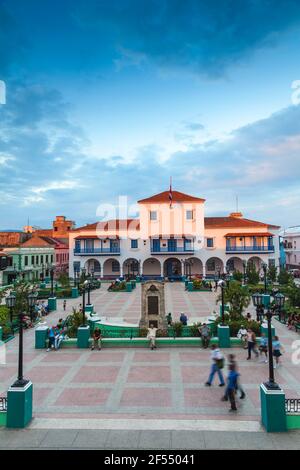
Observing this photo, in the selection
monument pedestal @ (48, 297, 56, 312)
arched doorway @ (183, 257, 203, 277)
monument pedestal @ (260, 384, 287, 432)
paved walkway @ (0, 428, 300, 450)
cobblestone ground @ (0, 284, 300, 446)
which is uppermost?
arched doorway @ (183, 257, 203, 277)

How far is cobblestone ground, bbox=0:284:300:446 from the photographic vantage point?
8898 mm

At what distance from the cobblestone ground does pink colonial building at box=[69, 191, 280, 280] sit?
31.8m

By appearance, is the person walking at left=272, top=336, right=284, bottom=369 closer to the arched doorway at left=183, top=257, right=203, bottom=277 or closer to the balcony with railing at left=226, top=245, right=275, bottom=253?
the balcony with railing at left=226, top=245, right=275, bottom=253

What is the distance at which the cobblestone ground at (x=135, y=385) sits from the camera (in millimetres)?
8898

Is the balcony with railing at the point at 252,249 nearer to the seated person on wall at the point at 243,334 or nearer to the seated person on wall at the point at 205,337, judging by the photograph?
the seated person on wall at the point at 243,334

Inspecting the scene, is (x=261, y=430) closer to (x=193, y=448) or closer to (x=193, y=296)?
(x=193, y=448)

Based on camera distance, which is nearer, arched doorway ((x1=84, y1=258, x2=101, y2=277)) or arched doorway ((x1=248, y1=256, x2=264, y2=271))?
arched doorway ((x1=248, y1=256, x2=264, y2=271))

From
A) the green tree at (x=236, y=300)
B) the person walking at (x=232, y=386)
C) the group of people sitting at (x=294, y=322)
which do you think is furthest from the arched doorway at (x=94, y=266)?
the person walking at (x=232, y=386)

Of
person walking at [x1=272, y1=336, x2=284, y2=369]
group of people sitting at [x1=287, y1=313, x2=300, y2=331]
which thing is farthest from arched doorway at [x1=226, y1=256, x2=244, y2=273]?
person walking at [x1=272, y1=336, x2=284, y2=369]

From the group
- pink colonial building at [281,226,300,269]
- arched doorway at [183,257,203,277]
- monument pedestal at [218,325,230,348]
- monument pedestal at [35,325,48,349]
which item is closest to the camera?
monument pedestal at [218,325,230,348]

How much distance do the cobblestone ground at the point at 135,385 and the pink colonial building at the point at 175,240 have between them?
104ft

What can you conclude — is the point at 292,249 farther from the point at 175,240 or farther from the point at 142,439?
the point at 142,439

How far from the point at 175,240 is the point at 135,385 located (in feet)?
124

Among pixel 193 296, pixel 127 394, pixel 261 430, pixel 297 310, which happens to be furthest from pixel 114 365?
pixel 193 296
